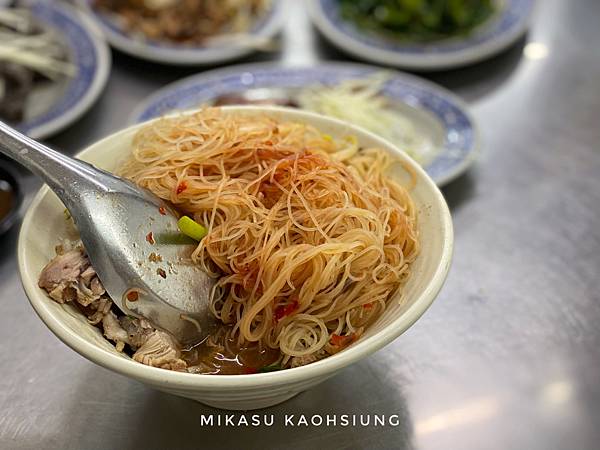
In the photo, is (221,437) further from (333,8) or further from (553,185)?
(333,8)

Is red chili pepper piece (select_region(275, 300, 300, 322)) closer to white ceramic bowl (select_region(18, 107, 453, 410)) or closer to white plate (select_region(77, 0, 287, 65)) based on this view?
white ceramic bowl (select_region(18, 107, 453, 410))

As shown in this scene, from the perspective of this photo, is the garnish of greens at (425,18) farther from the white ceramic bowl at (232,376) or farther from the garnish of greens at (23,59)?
the white ceramic bowl at (232,376)

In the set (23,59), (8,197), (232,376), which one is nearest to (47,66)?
(23,59)

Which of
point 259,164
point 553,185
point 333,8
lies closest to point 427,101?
point 553,185

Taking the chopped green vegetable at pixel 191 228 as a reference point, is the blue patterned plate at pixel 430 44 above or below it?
below

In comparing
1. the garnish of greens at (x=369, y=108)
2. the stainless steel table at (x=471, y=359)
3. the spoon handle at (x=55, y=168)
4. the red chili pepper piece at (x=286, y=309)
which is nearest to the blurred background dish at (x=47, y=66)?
the stainless steel table at (x=471, y=359)
